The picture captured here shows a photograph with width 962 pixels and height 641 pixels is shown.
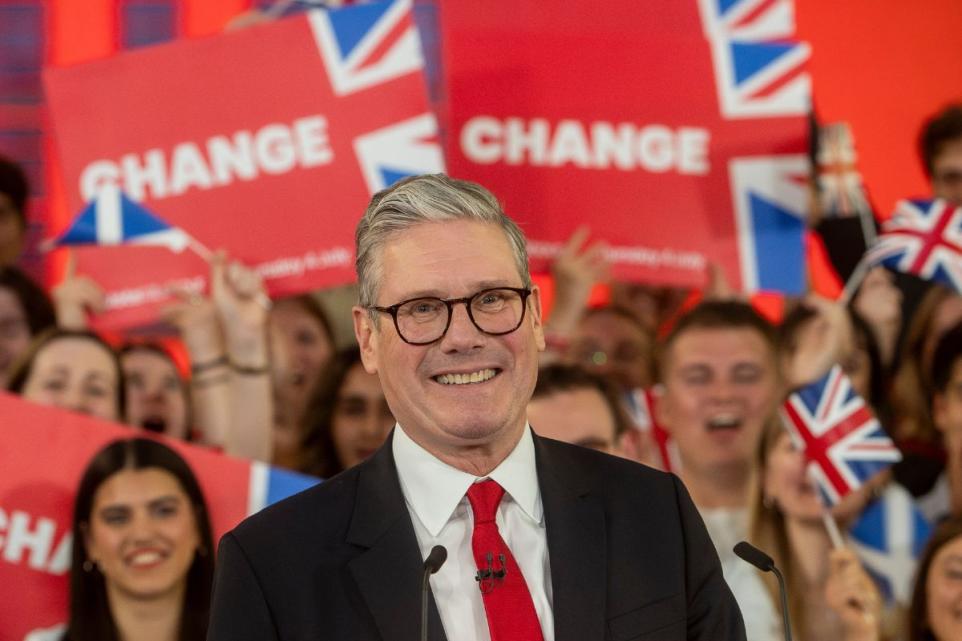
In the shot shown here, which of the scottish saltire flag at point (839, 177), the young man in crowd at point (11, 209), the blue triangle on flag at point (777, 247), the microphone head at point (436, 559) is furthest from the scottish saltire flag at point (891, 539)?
the young man in crowd at point (11, 209)

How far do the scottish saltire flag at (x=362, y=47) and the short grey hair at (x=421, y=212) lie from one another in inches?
81.4

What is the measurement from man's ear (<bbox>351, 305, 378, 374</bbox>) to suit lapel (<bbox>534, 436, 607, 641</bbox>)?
0.71ft

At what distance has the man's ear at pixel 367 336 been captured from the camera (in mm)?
1565

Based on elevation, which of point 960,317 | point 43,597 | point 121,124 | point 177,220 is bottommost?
point 43,597

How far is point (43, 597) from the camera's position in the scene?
9.48 ft

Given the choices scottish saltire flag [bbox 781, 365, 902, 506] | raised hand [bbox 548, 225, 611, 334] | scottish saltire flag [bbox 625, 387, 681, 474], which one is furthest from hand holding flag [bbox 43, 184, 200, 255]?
scottish saltire flag [bbox 781, 365, 902, 506]

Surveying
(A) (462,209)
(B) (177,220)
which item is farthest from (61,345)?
(A) (462,209)

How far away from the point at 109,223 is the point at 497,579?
2.17 metres

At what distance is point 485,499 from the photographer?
1501 millimetres

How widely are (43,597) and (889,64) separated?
119 inches

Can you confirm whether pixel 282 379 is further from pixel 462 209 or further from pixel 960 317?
pixel 462 209

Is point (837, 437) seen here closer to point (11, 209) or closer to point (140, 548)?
point (140, 548)

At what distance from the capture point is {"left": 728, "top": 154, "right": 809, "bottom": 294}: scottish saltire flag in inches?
142

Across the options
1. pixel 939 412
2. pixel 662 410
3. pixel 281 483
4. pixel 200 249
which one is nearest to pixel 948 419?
pixel 939 412
